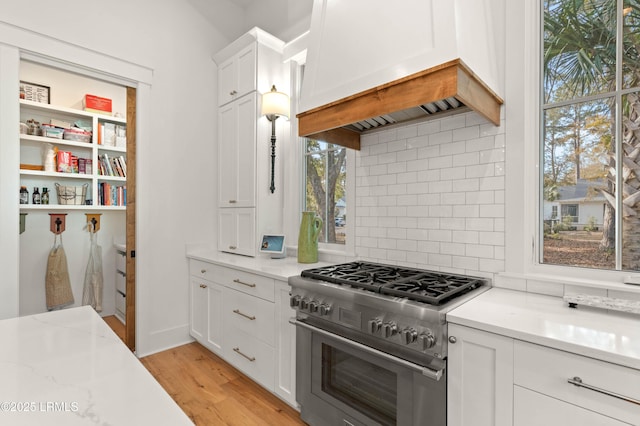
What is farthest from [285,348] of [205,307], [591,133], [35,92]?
[35,92]

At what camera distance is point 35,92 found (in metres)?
3.11

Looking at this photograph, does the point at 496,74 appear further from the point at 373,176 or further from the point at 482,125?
the point at 373,176

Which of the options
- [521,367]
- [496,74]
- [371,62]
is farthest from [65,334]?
[496,74]

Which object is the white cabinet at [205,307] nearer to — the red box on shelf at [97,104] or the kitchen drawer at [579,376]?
the red box on shelf at [97,104]

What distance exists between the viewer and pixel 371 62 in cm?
167

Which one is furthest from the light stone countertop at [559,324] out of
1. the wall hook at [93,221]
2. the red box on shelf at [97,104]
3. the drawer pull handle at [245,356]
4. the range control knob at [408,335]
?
the red box on shelf at [97,104]

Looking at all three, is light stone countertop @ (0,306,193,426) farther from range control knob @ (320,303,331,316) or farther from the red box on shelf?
the red box on shelf

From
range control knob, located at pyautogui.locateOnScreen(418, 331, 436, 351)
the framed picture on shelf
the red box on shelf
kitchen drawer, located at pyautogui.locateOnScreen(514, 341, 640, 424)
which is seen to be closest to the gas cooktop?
range control knob, located at pyautogui.locateOnScreen(418, 331, 436, 351)

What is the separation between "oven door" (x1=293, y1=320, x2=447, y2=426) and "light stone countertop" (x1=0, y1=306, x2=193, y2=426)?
3.35 ft

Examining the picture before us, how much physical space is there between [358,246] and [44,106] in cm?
314

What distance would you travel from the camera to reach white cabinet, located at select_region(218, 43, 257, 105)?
289 cm

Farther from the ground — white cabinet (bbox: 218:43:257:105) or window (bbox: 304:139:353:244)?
white cabinet (bbox: 218:43:257:105)

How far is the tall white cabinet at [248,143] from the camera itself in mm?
2871

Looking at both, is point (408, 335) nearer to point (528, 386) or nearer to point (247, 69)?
point (528, 386)
